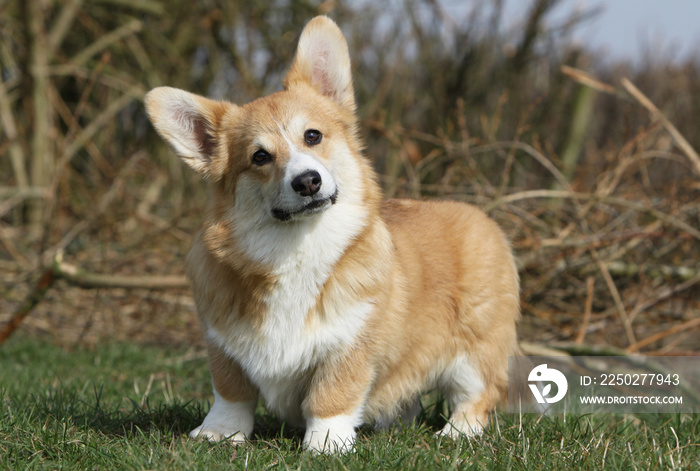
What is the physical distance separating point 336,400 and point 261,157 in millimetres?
1152

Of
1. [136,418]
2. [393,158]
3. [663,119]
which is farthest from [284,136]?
[393,158]

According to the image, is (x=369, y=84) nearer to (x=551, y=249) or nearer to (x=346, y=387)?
(x=551, y=249)

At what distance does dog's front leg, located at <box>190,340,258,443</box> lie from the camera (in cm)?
310

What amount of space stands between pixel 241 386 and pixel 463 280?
125 cm

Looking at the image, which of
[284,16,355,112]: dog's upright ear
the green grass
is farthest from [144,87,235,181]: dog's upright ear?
the green grass

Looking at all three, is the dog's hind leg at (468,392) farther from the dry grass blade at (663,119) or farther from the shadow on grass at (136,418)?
the dry grass blade at (663,119)

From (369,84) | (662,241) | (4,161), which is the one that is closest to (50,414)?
(662,241)

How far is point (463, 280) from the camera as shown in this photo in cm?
359

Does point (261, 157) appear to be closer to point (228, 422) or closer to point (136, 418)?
point (228, 422)

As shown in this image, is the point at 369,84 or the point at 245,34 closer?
the point at 245,34

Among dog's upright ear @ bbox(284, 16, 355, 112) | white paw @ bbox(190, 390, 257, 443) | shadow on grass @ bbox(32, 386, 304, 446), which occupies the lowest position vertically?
shadow on grass @ bbox(32, 386, 304, 446)

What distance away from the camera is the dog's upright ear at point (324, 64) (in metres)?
Result: 3.42

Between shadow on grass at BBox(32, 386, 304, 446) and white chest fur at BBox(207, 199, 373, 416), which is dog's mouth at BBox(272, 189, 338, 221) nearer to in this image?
white chest fur at BBox(207, 199, 373, 416)

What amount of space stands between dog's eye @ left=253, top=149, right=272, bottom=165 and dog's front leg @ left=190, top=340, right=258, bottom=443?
86 centimetres
